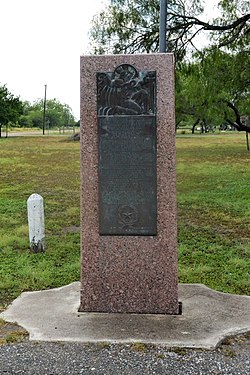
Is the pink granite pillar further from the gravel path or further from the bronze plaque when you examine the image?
the gravel path

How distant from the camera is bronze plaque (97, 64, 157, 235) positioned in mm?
4254

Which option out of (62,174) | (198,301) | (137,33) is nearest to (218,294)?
(198,301)

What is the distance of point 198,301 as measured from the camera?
Answer: 4.63 m

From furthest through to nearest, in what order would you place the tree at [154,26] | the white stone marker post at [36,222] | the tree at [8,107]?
the tree at [8,107]
the tree at [154,26]
the white stone marker post at [36,222]

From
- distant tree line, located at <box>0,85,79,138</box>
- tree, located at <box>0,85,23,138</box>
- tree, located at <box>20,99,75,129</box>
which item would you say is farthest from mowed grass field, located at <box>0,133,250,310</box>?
tree, located at <box>20,99,75,129</box>

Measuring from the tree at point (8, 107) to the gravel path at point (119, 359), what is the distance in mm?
49140

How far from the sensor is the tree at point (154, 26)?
1257 cm

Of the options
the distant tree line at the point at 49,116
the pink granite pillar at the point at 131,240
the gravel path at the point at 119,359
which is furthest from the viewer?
the distant tree line at the point at 49,116

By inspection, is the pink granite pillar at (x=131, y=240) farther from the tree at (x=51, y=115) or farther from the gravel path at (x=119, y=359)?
the tree at (x=51, y=115)

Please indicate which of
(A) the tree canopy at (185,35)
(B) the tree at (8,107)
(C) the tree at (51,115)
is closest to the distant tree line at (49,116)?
(C) the tree at (51,115)

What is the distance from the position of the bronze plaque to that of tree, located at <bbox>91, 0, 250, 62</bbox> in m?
8.49

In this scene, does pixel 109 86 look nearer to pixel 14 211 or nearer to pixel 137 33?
pixel 14 211

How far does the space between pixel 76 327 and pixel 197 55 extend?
10.4 metres

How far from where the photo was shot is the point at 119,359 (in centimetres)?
357
